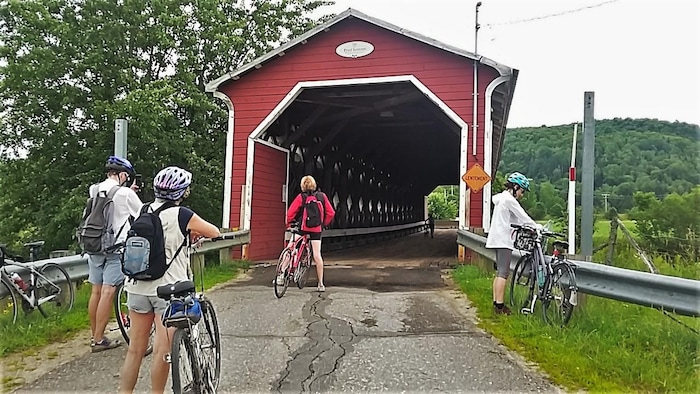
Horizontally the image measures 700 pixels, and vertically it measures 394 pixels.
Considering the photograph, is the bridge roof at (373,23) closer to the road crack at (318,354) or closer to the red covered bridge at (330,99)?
the red covered bridge at (330,99)

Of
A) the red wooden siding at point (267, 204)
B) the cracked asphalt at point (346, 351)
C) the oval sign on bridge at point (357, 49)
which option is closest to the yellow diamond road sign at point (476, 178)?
the oval sign on bridge at point (357, 49)

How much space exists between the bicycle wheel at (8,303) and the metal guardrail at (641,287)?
16.0 ft

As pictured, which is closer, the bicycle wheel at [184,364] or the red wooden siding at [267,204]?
the bicycle wheel at [184,364]

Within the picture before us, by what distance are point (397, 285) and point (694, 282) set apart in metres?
4.94

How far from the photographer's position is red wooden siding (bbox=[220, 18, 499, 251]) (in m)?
11.3

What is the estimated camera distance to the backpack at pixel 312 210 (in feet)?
25.3

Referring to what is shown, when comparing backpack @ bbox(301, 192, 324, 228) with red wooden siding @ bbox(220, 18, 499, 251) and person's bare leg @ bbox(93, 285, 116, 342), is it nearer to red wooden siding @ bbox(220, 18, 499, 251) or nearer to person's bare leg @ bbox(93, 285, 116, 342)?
person's bare leg @ bbox(93, 285, 116, 342)

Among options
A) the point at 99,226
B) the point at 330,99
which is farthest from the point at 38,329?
the point at 330,99

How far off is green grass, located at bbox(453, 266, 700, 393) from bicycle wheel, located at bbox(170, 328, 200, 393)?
2357 millimetres

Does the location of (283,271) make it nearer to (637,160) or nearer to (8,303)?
(8,303)

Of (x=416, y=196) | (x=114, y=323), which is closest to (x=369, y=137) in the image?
(x=114, y=323)

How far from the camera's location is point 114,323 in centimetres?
604

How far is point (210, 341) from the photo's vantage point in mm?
3678

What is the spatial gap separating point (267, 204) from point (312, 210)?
5.39 m
